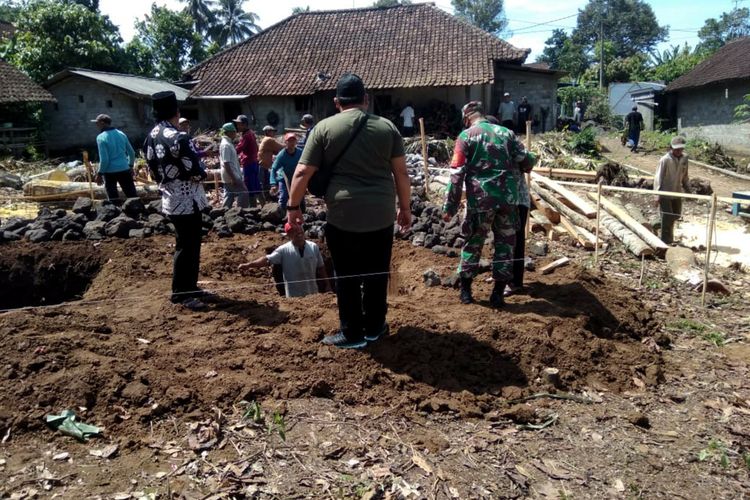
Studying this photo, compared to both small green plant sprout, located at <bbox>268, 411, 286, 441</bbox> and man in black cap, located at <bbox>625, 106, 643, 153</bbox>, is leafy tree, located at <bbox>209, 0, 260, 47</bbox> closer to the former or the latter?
man in black cap, located at <bbox>625, 106, 643, 153</bbox>

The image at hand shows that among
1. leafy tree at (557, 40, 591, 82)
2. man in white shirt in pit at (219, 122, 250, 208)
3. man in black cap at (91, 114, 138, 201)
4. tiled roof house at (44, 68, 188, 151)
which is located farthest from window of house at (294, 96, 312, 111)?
leafy tree at (557, 40, 591, 82)

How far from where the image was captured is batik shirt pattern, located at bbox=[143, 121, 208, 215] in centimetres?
477

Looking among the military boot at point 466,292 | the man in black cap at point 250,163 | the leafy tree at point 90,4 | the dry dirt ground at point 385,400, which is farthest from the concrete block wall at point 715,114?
the leafy tree at point 90,4

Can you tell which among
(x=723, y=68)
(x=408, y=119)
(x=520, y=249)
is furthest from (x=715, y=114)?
(x=520, y=249)

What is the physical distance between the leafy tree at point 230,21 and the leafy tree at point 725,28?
44.9 metres

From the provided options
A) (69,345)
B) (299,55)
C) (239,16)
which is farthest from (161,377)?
(239,16)

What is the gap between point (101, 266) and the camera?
738 centimetres

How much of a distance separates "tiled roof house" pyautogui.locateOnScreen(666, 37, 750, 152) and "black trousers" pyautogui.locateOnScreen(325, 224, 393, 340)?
22783 mm

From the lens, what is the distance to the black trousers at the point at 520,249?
5.45 meters

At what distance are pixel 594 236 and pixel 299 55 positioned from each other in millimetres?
20779

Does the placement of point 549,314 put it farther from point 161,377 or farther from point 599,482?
point 161,377

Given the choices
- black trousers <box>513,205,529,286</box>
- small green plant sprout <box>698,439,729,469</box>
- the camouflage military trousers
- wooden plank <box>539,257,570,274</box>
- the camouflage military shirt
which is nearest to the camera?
small green plant sprout <box>698,439,729,469</box>

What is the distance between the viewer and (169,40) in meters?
35.8

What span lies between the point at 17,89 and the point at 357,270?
74.6 ft
